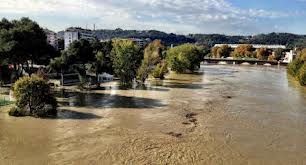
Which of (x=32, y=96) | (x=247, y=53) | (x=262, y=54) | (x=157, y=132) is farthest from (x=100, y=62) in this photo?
(x=247, y=53)

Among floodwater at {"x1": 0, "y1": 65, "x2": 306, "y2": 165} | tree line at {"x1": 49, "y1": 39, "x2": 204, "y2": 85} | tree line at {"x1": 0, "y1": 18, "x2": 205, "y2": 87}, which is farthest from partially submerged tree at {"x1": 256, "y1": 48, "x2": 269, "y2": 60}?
floodwater at {"x1": 0, "y1": 65, "x2": 306, "y2": 165}

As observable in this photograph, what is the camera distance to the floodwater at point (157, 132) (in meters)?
20.3

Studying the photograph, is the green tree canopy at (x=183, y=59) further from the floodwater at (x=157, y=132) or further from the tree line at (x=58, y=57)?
the floodwater at (x=157, y=132)

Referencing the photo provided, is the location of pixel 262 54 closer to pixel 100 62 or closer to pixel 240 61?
pixel 240 61

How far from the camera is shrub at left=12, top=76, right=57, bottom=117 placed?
28062 mm

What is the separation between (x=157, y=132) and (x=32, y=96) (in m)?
8.97

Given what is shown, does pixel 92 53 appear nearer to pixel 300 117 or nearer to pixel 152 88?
pixel 152 88

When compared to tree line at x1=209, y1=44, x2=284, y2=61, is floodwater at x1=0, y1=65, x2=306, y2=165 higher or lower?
lower

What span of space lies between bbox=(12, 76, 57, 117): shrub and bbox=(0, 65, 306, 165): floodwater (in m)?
1.12

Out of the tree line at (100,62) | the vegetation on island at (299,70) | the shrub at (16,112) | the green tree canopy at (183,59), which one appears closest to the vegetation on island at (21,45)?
the tree line at (100,62)

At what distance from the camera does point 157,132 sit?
993 inches

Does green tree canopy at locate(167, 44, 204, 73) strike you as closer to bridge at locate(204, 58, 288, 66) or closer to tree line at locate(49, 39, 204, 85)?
tree line at locate(49, 39, 204, 85)

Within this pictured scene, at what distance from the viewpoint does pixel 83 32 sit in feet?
466

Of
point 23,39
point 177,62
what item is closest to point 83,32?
point 177,62
